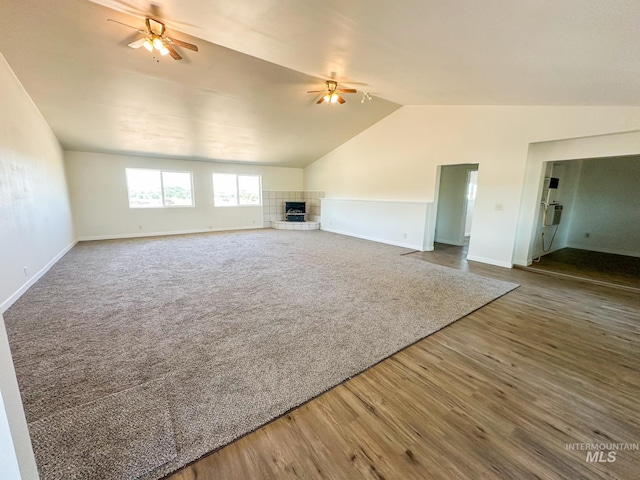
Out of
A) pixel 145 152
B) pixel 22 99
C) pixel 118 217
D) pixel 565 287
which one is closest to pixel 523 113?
pixel 565 287

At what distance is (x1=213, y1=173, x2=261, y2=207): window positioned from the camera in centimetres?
812

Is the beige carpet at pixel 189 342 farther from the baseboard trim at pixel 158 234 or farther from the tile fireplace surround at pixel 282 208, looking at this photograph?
the tile fireplace surround at pixel 282 208

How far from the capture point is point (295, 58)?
3010 millimetres

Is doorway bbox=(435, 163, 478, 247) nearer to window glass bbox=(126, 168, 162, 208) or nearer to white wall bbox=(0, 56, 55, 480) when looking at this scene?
white wall bbox=(0, 56, 55, 480)

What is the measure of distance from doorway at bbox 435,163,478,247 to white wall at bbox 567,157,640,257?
7.51 ft

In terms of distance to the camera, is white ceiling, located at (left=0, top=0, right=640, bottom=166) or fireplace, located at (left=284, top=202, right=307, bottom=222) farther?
fireplace, located at (left=284, top=202, right=307, bottom=222)

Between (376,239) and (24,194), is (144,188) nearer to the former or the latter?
(24,194)

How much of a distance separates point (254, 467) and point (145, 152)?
732cm

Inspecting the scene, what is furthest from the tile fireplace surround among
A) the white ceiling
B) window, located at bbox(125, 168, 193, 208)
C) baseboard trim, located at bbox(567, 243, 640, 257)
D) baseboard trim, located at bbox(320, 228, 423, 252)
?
baseboard trim, located at bbox(567, 243, 640, 257)

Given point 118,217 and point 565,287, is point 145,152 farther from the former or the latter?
point 565,287

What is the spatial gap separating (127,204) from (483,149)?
8.11 m

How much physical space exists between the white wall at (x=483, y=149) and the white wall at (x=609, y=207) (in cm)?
296

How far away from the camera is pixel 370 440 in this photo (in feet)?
4.65

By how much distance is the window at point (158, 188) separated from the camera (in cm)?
690
